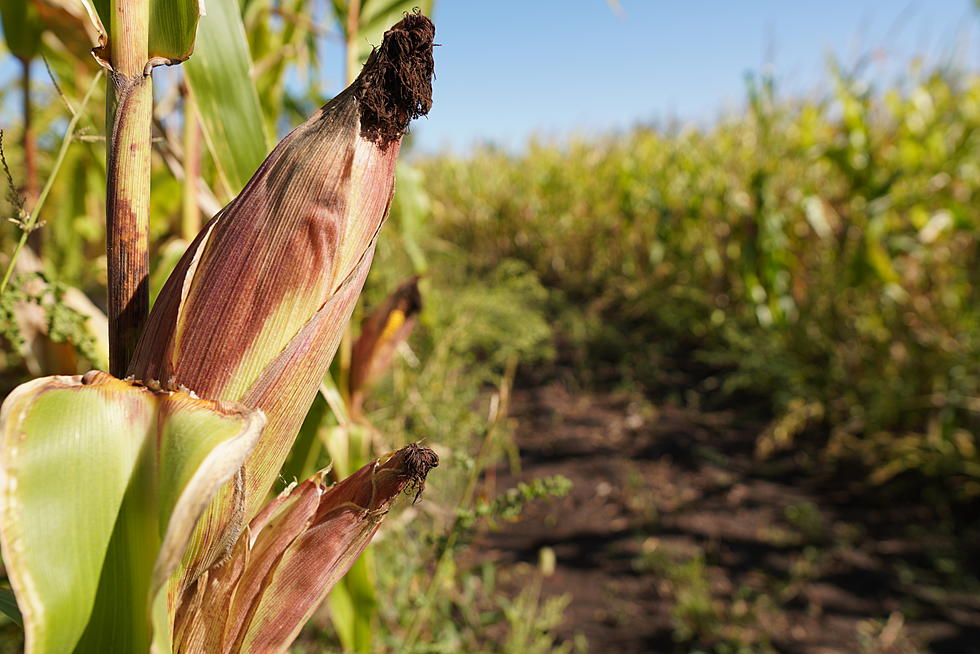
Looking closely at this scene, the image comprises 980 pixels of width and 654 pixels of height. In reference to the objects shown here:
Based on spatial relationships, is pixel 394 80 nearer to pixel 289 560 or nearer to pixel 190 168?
pixel 289 560

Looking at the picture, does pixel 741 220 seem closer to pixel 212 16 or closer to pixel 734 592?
pixel 734 592

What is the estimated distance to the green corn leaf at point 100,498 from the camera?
0.20 m

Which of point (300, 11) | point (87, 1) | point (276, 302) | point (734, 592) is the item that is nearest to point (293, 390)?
point (276, 302)

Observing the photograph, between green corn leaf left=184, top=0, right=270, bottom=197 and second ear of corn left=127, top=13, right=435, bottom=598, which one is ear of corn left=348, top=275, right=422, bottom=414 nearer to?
green corn leaf left=184, top=0, right=270, bottom=197

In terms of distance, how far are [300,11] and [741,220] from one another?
261 cm

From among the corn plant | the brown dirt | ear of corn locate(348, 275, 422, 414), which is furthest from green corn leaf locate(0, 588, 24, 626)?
the brown dirt

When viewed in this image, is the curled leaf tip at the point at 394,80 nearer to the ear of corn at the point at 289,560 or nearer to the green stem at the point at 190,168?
the ear of corn at the point at 289,560

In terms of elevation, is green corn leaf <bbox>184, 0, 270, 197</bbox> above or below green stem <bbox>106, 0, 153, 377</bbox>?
above

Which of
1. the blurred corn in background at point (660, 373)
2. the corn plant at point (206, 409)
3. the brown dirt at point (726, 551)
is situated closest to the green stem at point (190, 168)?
the blurred corn in background at point (660, 373)

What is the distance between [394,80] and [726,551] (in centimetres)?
194

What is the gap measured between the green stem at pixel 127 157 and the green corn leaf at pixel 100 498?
58 mm

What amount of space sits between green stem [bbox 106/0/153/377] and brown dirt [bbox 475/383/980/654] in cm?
128

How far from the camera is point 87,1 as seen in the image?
0.25 metres

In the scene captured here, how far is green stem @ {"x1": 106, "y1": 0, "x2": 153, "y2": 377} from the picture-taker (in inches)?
10.1
